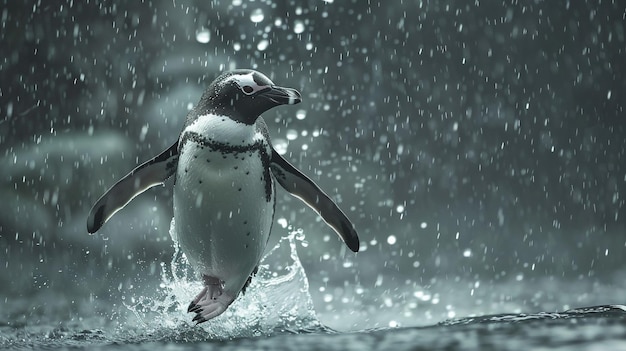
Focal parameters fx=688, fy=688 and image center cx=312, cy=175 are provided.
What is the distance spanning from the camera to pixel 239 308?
242 centimetres

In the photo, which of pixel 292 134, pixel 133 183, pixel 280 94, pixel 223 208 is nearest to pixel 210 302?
pixel 223 208

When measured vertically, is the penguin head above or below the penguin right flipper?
above

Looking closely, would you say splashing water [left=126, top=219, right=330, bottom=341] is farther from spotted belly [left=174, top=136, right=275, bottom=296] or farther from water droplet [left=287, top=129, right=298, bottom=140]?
water droplet [left=287, top=129, right=298, bottom=140]

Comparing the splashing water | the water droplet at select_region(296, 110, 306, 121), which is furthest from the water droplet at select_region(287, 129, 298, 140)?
the splashing water

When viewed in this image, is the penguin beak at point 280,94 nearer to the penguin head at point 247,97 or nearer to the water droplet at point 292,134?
the penguin head at point 247,97

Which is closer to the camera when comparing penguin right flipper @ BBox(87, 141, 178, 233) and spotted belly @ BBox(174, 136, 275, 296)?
spotted belly @ BBox(174, 136, 275, 296)

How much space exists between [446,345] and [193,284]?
1.88 m

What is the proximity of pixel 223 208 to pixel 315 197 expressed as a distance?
16.9 inches

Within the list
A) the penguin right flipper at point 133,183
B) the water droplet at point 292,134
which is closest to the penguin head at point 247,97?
the penguin right flipper at point 133,183

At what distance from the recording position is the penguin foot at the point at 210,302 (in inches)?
77.8

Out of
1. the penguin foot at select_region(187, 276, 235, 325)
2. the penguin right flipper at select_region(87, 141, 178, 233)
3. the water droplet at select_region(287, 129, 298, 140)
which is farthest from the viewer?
the water droplet at select_region(287, 129, 298, 140)

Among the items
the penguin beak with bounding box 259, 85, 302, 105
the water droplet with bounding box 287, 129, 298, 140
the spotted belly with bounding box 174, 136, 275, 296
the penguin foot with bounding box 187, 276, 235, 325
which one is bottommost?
the penguin foot with bounding box 187, 276, 235, 325

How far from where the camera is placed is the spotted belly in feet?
6.78

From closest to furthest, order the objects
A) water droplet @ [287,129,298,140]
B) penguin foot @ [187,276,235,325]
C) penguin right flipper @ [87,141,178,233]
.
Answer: penguin foot @ [187,276,235,325]
penguin right flipper @ [87,141,178,233]
water droplet @ [287,129,298,140]
